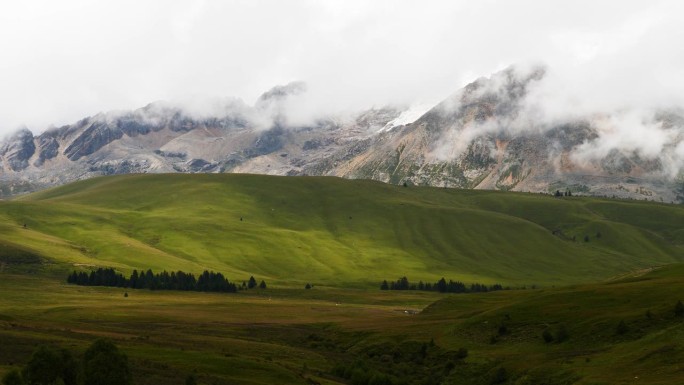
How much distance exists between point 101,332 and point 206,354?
2771 cm

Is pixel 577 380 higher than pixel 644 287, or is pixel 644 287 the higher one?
pixel 644 287

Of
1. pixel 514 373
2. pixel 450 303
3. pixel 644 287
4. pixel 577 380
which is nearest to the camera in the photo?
pixel 577 380

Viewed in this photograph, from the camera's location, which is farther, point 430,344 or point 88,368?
point 430,344

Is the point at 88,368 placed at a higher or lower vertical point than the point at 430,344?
higher

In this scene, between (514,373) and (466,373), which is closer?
(514,373)

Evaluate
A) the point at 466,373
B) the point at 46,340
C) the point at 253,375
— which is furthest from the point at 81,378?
the point at 466,373

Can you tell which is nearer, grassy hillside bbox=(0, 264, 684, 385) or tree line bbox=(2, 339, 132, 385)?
tree line bbox=(2, 339, 132, 385)

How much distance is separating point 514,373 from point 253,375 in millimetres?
30962

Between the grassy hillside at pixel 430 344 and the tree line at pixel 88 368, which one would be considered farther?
the grassy hillside at pixel 430 344

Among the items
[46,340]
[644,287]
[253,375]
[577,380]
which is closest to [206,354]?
[253,375]

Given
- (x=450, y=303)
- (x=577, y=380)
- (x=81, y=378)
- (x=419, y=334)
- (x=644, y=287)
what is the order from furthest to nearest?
(x=450, y=303) < (x=419, y=334) < (x=644, y=287) < (x=577, y=380) < (x=81, y=378)

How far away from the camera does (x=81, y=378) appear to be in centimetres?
7575

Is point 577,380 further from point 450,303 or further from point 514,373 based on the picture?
point 450,303

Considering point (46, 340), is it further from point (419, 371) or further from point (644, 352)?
point (644, 352)
